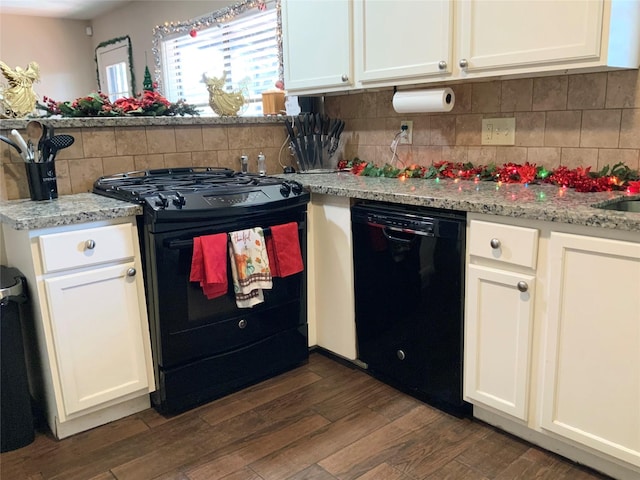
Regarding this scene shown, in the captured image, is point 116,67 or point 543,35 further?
point 116,67

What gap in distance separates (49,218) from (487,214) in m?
1.47

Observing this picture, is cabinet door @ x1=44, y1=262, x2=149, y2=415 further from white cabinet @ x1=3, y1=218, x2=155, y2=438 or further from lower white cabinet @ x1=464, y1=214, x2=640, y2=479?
lower white cabinet @ x1=464, y1=214, x2=640, y2=479

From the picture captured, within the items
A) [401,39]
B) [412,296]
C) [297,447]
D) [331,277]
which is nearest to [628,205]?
[412,296]

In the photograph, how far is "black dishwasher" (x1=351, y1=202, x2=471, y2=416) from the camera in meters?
1.90

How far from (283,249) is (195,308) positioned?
44 centimetres

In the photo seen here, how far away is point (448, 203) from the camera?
1.82 meters

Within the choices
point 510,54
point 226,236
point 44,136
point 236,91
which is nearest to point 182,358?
point 226,236

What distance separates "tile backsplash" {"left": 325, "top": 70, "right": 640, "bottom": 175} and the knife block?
0.55 m

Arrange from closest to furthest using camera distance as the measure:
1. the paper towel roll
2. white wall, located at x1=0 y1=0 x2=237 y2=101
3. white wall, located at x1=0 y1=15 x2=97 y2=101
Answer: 1. the paper towel roll
2. white wall, located at x1=0 y1=0 x2=237 y2=101
3. white wall, located at x1=0 y1=15 x2=97 y2=101

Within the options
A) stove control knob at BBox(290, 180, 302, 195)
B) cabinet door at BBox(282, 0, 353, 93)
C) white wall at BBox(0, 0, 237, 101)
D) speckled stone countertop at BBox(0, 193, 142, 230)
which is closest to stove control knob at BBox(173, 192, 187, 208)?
speckled stone countertop at BBox(0, 193, 142, 230)

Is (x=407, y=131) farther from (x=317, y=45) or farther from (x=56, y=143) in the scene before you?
(x=56, y=143)

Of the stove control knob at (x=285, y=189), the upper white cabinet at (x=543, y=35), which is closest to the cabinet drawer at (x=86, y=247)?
the stove control knob at (x=285, y=189)

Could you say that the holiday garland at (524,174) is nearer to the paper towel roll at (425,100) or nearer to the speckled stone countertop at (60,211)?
the paper towel roll at (425,100)

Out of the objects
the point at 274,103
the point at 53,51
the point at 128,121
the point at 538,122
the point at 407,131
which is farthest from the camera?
the point at 53,51
